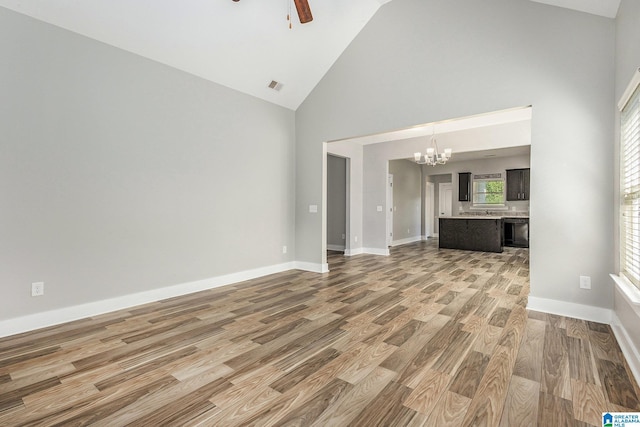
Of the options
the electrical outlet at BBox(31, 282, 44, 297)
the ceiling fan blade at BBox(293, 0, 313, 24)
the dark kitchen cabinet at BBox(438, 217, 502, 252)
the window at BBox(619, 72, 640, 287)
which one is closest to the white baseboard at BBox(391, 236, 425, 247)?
the dark kitchen cabinet at BBox(438, 217, 502, 252)

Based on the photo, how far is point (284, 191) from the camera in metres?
5.44

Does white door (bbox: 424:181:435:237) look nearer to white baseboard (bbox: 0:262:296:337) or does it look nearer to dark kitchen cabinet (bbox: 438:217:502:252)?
dark kitchen cabinet (bbox: 438:217:502:252)

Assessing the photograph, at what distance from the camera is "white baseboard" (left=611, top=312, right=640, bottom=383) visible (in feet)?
6.50

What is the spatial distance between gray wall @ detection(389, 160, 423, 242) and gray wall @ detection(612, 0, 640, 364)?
6.14m

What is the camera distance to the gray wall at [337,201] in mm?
7758

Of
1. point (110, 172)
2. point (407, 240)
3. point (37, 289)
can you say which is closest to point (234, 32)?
point (110, 172)

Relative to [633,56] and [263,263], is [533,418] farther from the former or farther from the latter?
[263,263]

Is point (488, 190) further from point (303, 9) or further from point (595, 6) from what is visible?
point (303, 9)

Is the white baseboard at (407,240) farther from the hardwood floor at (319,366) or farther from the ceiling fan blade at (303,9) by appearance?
the ceiling fan blade at (303,9)

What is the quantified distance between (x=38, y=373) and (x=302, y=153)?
4.37 m

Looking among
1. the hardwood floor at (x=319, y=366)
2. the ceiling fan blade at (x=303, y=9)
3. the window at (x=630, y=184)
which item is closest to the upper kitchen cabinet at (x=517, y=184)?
the hardwood floor at (x=319, y=366)

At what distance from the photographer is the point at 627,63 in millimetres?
2418

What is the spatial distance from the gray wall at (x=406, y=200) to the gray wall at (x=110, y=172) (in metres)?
5.57

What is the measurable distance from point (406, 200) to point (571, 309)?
22.9ft
